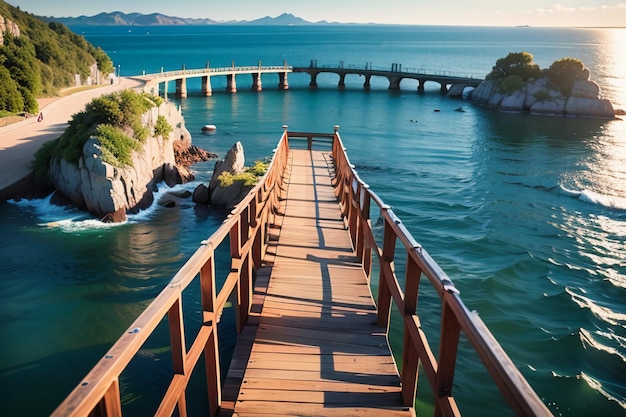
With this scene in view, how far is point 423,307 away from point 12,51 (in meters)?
41.0

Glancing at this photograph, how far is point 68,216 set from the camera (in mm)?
23672

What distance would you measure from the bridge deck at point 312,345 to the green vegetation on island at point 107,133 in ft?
55.3

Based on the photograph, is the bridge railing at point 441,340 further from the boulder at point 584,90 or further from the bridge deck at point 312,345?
the boulder at point 584,90

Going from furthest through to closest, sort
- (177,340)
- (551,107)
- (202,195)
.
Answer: (551,107)
(202,195)
(177,340)

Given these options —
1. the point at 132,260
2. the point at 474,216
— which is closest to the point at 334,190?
the point at 132,260

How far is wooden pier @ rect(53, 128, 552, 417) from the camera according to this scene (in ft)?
10.4

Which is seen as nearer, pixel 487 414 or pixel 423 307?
pixel 487 414

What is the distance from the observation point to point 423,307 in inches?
612

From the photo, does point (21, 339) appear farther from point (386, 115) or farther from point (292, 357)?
point (386, 115)

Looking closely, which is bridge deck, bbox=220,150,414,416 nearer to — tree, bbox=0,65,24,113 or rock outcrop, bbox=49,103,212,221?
rock outcrop, bbox=49,103,212,221

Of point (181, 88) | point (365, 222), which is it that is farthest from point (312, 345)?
point (181, 88)

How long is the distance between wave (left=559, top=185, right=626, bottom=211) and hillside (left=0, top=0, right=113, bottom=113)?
35470 mm

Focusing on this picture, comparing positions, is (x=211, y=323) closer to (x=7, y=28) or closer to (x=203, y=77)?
(x=7, y=28)

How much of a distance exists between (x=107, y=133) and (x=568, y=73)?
54.6 m
